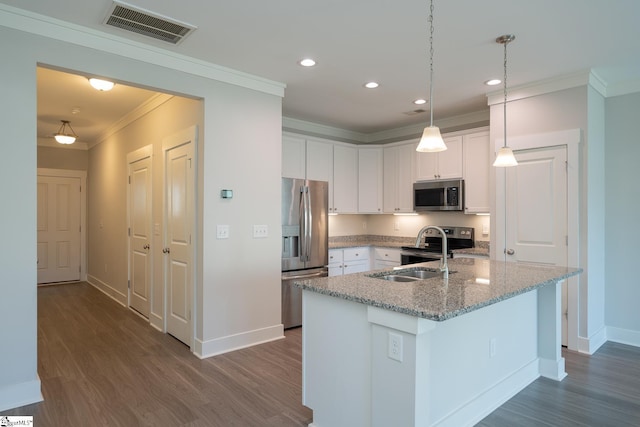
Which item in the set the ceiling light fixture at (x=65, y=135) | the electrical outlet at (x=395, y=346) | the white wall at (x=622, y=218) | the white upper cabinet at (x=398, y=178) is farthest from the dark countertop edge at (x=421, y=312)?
the ceiling light fixture at (x=65, y=135)

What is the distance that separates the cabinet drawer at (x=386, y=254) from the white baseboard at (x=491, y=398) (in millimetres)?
2449

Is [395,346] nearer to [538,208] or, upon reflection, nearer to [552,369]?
[552,369]

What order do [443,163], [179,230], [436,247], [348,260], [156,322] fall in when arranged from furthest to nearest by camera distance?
[348,260]
[436,247]
[443,163]
[156,322]
[179,230]

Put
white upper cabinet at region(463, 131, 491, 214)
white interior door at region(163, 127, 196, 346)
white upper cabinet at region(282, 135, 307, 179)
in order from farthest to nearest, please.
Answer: white upper cabinet at region(282, 135, 307, 179)
white upper cabinet at region(463, 131, 491, 214)
white interior door at region(163, 127, 196, 346)

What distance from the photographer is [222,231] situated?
3627 millimetres

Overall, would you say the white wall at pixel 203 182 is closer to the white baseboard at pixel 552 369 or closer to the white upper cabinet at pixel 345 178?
the white upper cabinet at pixel 345 178

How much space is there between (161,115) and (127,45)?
1.45m

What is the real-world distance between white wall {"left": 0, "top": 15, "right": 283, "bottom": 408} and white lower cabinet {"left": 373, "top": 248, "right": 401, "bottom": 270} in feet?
6.56

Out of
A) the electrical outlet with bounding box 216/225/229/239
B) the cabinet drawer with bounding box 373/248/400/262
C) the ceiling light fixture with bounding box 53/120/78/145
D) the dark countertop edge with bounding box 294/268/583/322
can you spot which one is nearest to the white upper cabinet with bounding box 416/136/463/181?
the cabinet drawer with bounding box 373/248/400/262

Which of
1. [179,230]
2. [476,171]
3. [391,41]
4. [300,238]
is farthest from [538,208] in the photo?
[179,230]

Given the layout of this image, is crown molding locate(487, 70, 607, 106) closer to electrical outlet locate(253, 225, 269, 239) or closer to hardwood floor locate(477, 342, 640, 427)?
hardwood floor locate(477, 342, 640, 427)

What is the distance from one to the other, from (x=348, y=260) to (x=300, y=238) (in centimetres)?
111

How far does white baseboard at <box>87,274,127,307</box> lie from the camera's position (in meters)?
5.62

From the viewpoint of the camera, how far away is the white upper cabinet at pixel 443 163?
16.1 feet
